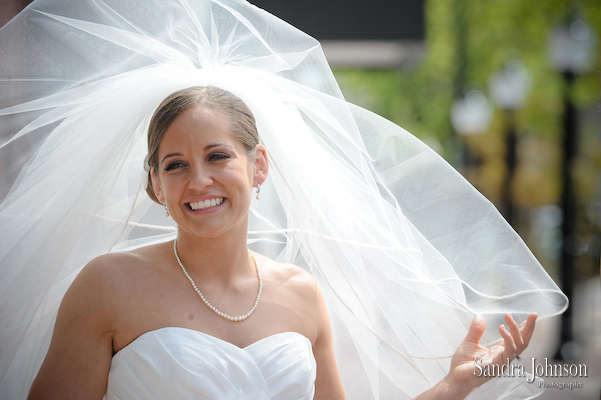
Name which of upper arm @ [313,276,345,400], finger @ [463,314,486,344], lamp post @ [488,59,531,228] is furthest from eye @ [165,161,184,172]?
lamp post @ [488,59,531,228]

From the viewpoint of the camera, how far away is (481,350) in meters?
2.56

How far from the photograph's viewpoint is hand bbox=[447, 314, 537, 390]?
7.79ft

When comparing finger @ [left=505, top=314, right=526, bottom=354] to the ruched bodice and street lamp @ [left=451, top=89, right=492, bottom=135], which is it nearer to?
the ruched bodice

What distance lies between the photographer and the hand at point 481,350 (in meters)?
2.38

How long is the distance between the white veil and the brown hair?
0.08 m

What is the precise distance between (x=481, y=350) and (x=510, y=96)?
1486 cm

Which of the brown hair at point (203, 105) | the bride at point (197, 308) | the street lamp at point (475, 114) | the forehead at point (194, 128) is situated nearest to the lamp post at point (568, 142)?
the bride at point (197, 308)

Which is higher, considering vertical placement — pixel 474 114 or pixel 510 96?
pixel 510 96

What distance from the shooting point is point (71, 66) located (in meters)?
2.47

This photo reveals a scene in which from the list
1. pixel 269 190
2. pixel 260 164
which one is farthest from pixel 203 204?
pixel 269 190

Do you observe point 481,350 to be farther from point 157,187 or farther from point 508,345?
point 157,187

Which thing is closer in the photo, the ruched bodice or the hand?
the ruched bodice

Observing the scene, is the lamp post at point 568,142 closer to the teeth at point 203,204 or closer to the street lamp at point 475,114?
the teeth at point 203,204

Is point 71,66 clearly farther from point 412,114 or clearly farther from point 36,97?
point 412,114
